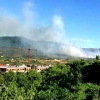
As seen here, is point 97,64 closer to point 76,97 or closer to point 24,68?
point 76,97

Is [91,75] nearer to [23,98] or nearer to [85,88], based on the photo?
[85,88]

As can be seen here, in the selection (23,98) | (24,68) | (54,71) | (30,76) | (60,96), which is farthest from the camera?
(24,68)

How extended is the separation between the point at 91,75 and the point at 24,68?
54825 millimetres

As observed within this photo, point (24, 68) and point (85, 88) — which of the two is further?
point (24, 68)

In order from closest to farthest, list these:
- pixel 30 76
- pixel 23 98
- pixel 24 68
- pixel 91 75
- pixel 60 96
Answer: pixel 23 98, pixel 60 96, pixel 91 75, pixel 30 76, pixel 24 68

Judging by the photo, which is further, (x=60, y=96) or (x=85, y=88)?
(x=85, y=88)

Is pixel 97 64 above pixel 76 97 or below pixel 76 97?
above

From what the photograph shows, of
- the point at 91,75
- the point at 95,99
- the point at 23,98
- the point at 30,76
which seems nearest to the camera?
the point at 23,98

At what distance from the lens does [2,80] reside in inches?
1624

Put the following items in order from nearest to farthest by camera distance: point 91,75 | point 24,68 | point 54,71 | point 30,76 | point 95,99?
point 95,99
point 91,75
point 30,76
point 54,71
point 24,68

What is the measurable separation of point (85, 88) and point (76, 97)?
3266mm

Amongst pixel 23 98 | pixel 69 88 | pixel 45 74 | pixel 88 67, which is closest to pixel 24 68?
pixel 45 74

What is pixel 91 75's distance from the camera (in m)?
34.4

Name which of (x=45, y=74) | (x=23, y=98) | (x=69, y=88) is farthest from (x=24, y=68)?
(x=23, y=98)
